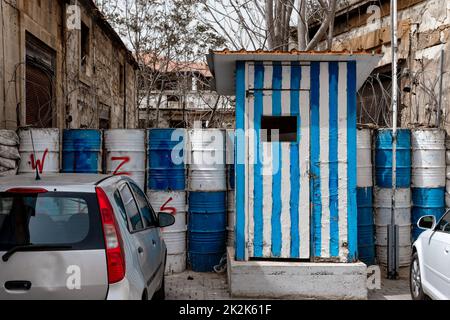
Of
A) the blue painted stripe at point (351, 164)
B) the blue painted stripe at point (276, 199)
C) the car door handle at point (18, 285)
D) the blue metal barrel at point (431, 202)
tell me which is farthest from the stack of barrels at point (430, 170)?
the car door handle at point (18, 285)

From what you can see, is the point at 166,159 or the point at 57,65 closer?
the point at 166,159

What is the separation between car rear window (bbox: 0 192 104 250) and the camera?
3.65 m

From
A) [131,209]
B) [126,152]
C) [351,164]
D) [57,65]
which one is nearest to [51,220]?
[131,209]

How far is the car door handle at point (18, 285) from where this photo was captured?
11.6 feet

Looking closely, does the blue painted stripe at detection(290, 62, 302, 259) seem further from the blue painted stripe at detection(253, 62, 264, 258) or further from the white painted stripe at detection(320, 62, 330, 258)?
the blue painted stripe at detection(253, 62, 264, 258)

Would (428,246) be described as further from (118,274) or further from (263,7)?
(263,7)

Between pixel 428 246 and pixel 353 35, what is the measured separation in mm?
9109

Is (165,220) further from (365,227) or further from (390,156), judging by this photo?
(390,156)

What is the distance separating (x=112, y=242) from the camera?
3.67 m

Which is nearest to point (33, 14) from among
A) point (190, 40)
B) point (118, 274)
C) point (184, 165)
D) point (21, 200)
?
point (184, 165)

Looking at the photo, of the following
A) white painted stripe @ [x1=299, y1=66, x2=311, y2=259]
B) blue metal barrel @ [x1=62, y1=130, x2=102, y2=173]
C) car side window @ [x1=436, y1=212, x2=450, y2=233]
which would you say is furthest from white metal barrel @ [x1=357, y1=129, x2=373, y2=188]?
blue metal barrel @ [x1=62, y1=130, x2=102, y2=173]

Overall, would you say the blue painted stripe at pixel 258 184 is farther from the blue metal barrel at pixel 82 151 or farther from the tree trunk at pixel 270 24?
the tree trunk at pixel 270 24

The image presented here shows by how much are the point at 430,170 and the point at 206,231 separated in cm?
376

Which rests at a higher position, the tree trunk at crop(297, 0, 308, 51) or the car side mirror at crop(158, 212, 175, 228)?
the tree trunk at crop(297, 0, 308, 51)
